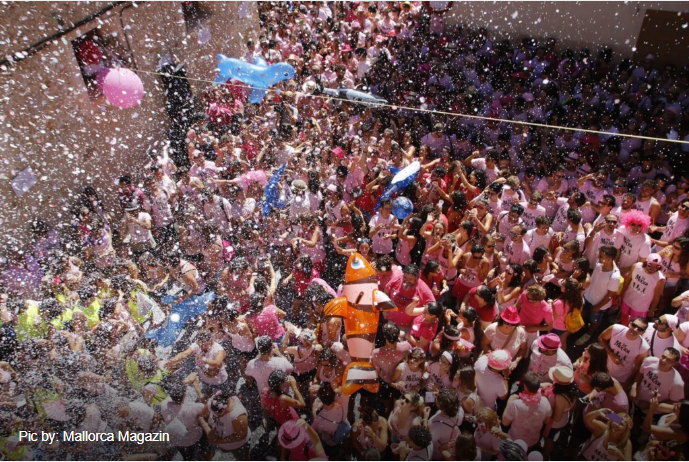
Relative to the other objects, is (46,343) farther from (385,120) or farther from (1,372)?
A: (385,120)

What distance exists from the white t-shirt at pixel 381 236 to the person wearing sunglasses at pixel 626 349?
2.22 meters

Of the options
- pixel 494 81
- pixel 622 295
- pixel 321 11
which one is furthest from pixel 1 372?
pixel 321 11

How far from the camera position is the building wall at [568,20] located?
8453 mm

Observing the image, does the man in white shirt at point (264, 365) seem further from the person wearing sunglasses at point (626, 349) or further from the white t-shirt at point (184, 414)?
the person wearing sunglasses at point (626, 349)

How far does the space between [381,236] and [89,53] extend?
539cm

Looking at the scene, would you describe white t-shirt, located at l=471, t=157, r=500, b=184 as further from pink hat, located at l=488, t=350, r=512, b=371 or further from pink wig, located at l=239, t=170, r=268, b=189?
pink hat, located at l=488, t=350, r=512, b=371

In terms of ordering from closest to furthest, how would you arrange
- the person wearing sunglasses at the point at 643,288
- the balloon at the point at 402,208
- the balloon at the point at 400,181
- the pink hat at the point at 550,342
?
the pink hat at the point at 550,342 → the person wearing sunglasses at the point at 643,288 → the balloon at the point at 402,208 → the balloon at the point at 400,181

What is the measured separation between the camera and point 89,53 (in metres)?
6.82

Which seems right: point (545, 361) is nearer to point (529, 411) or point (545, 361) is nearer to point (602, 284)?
point (529, 411)

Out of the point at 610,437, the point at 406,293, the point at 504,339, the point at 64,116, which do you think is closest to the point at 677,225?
the point at 504,339

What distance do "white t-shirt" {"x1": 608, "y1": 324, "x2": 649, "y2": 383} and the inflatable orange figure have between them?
5.91 ft

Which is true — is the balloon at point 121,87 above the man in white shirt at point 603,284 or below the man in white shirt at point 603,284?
above

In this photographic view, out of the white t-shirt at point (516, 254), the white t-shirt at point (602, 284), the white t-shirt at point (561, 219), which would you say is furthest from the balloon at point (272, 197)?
the white t-shirt at point (602, 284)

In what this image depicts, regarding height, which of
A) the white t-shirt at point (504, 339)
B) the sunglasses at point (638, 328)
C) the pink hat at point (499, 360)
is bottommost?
the white t-shirt at point (504, 339)
